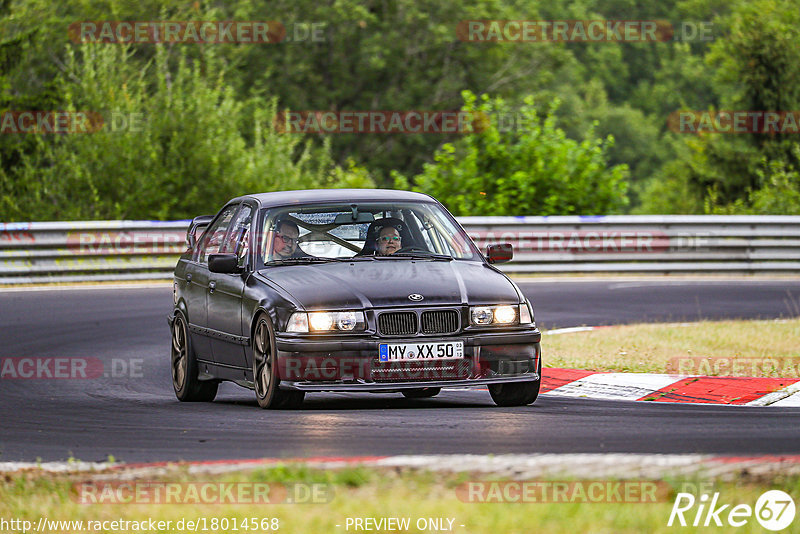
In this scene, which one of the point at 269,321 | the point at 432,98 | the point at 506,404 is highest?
the point at 269,321

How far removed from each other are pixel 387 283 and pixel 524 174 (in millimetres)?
18517

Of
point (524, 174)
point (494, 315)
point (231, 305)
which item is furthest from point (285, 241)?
point (524, 174)

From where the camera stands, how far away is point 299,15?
53875 mm

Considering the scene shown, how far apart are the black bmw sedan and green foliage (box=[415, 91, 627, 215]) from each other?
16922mm

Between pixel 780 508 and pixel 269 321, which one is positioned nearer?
pixel 780 508

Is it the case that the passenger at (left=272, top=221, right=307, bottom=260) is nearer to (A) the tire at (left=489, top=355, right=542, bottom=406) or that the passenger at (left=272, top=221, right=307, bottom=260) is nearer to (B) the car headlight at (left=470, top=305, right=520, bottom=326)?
(B) the car headlight at (left=470, top=305, right=520, bottom=326)

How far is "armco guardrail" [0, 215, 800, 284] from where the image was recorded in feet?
73.9

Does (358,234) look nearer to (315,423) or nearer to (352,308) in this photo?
(352,308)

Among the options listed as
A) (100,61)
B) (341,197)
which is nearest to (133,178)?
(100,61)

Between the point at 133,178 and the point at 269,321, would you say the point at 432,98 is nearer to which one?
the point at 133,178

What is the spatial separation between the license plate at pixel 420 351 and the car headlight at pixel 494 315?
0.20m

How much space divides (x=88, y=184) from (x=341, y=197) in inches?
710

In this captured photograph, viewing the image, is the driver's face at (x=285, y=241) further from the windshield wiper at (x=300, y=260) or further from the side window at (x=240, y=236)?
the side window at (x=240, y=236)

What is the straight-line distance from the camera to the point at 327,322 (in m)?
9.02
